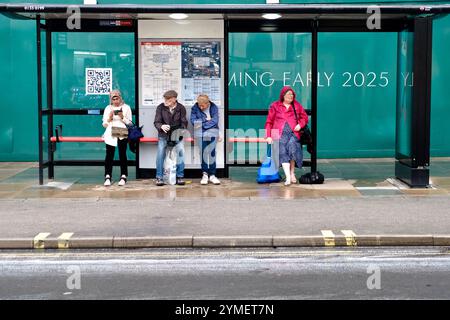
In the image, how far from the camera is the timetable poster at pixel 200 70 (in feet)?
43.4

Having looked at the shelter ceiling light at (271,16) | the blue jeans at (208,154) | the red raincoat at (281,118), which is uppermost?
the shelter ceiling light at (271,16)

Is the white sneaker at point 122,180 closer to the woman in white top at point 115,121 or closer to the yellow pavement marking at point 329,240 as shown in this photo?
the woman in white top at point 115,121

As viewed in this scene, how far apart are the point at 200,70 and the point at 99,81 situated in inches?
87.4

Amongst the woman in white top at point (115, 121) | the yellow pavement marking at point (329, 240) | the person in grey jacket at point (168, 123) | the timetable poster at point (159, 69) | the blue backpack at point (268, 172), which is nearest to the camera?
the yellow pavement marking at point (329, 240)

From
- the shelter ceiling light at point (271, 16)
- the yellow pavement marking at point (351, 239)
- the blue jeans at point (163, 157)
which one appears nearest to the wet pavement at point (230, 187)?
the blue jeans at point (163, 157)

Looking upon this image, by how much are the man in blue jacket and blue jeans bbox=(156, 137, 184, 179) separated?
0.33 metres

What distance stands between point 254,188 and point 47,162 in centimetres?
358

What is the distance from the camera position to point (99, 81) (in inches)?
570

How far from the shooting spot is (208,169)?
43.1 ft

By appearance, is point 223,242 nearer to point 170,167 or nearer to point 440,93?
point 170,167

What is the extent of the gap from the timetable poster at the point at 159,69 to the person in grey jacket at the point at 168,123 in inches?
17.9

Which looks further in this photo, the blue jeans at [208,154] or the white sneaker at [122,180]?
the blue jeans at [208,154]
